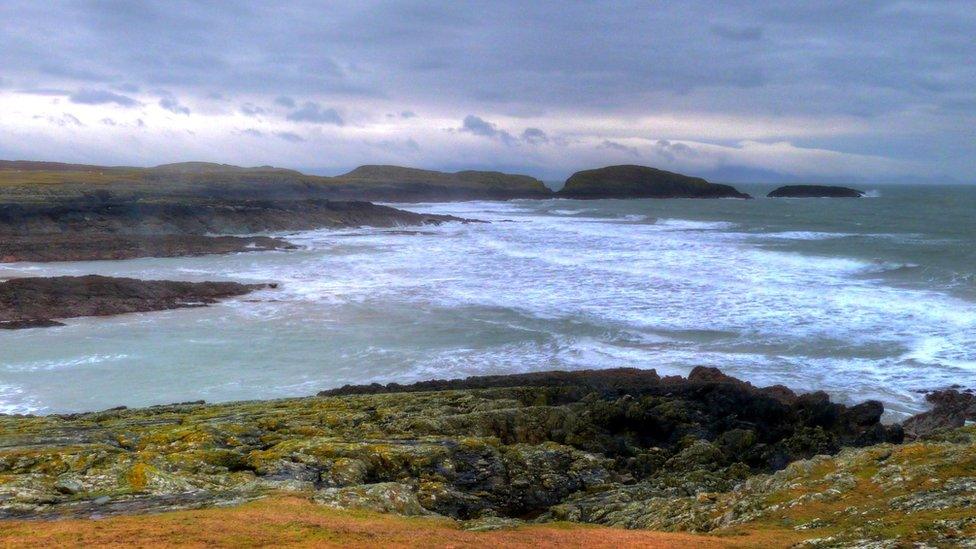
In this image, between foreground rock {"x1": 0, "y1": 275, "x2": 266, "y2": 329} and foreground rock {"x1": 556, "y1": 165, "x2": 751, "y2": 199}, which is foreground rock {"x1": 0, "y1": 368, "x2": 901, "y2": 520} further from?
foreground rock {"x1": 556, "y1": 165, "x2": 751, "y2": 199}

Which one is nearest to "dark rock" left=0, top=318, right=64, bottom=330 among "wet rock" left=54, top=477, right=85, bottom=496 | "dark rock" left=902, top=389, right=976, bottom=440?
"wet rock" left=54, top=477, right=85, bottom=496

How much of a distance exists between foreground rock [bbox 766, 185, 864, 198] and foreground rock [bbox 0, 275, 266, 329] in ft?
484

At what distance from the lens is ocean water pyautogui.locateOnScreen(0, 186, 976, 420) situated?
2267 centimetres

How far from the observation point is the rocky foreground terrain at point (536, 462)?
10695mm

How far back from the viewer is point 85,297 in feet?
106

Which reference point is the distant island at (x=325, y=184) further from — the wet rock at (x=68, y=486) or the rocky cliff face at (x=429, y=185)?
the wet rock at (x=68, y=486)

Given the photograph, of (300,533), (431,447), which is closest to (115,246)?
(431,447)

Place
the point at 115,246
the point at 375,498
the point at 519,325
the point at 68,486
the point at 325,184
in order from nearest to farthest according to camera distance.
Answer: the point at 68,486
the point at 375,498
the point at 519,325
the point at 115,246
the point at 325,184

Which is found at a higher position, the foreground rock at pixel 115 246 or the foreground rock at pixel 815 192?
the foreground rock at pixel 815 192

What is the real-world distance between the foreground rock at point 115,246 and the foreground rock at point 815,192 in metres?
132

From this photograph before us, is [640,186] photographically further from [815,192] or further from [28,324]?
[28,324]

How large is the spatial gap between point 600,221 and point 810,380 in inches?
2623

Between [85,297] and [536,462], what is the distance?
2593cm

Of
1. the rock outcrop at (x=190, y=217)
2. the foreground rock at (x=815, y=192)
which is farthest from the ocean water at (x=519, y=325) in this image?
the foreground rock at (x=815, y=192)
